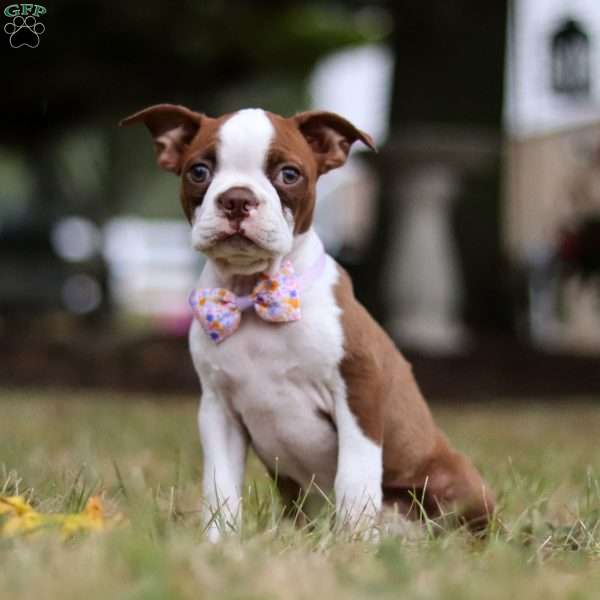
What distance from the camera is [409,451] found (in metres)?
2.98

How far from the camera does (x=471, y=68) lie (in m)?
9.58

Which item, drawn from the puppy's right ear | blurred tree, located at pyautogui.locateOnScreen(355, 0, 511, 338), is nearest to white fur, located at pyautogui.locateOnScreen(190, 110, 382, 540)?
the puppy's right ear

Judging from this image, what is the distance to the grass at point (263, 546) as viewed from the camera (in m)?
1.94

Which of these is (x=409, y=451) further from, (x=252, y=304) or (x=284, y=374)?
(x=252, y=304)

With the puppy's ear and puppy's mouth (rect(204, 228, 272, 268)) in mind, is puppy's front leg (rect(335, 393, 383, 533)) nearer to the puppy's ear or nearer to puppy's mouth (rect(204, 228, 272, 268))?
puppy's mouth (rect(204, 228, 272, 268))

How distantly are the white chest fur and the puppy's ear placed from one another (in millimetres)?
201

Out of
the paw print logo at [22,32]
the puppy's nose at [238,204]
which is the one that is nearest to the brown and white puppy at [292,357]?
the puppy's nose at [238,204]

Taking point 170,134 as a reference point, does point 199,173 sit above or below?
below

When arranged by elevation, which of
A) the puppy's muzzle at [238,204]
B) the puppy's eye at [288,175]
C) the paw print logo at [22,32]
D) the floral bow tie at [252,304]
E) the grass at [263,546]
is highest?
the paw print logo at [22,32]

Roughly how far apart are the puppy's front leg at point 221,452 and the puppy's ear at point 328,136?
661 mm

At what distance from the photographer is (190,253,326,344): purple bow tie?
2.77m

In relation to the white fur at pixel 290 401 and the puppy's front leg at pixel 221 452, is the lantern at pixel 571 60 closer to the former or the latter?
the white fur at pixel 290 401

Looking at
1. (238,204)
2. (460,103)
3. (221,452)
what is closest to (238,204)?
(238,204)

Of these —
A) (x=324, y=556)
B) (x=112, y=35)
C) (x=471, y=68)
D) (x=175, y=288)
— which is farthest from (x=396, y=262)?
(x=175, y=288)
